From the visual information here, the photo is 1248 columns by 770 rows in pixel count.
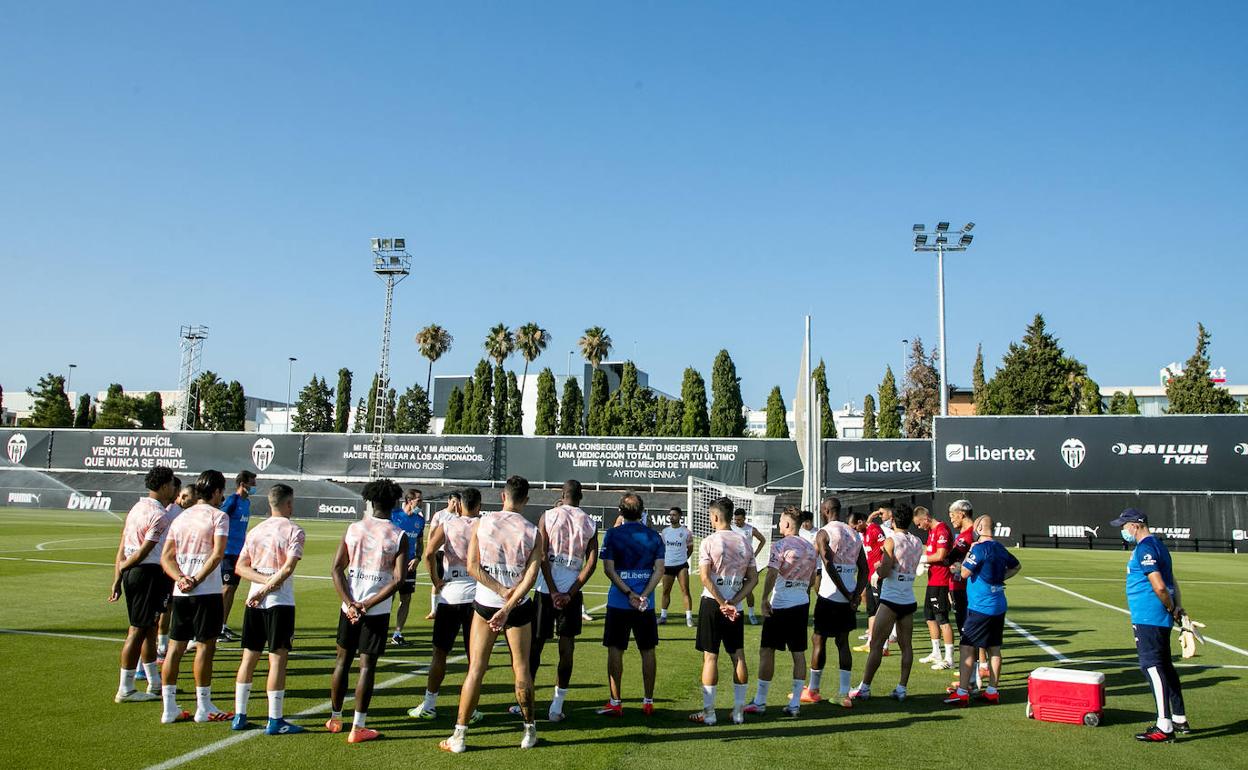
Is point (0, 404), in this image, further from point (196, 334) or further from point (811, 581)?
point (811, 581)

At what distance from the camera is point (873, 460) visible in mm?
39250

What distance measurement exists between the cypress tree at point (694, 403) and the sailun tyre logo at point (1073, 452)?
2570 centimetres

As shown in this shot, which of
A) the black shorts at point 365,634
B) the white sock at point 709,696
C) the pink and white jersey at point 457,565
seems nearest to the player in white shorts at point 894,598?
the white sock at point 709,696

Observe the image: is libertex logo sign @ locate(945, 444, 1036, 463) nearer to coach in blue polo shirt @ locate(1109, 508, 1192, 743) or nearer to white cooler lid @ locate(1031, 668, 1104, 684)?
white cooler lid @ locate(1031, 668, 1104, 684)

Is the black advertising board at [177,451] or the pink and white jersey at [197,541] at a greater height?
the black advertising board at [177,451]

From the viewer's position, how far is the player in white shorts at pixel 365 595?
6.79m

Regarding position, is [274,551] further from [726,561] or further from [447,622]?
[726,561]

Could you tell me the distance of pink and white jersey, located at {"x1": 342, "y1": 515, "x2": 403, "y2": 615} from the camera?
6.87 m

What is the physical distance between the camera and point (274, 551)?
22.7 ft

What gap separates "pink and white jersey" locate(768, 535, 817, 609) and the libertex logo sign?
1260 inches

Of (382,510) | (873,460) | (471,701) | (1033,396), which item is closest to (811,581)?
(471,701)

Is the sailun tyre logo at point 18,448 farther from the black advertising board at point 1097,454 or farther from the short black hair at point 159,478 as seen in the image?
the short black hair at point 159,478

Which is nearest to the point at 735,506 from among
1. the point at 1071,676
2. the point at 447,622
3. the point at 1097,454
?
the point at 1071,676

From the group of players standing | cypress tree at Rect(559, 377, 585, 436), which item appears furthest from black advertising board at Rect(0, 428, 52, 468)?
the group of players standing
